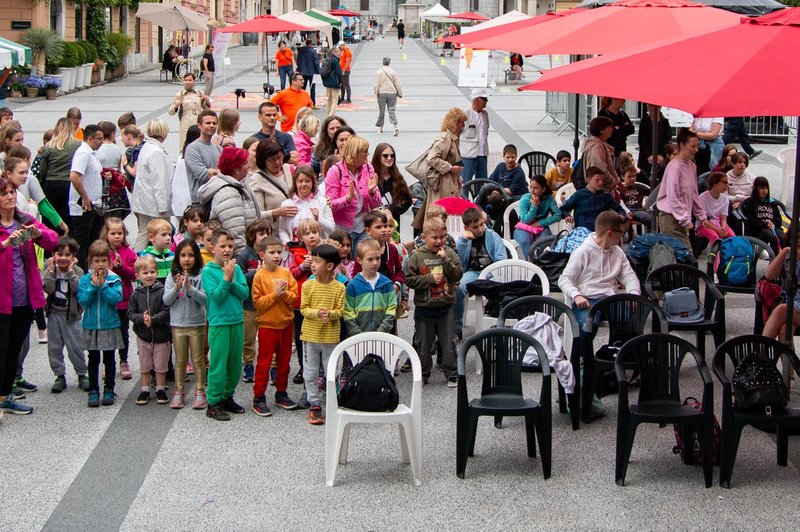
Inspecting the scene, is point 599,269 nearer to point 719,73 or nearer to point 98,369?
point 719,73

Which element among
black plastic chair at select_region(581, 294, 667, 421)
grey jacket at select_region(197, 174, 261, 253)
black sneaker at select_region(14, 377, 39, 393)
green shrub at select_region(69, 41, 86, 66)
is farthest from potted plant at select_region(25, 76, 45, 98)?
black plastic chair at select_region(581, 294, 667, 421)

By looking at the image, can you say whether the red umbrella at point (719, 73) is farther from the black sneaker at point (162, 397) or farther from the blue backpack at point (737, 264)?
the black sneaker at point (162, 397)

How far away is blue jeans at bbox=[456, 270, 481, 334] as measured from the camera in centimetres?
940

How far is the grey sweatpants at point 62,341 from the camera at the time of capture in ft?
27.3

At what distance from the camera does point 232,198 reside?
915 cm

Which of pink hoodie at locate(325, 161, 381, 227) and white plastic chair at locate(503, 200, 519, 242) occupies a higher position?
pink hoodie at locate(325, 161, 381, 227)

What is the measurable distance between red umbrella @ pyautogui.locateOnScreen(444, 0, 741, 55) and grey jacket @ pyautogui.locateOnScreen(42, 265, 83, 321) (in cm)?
481

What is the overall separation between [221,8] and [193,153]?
58.5 metres

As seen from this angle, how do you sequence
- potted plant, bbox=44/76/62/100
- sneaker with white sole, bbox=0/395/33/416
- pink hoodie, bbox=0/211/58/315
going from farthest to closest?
potted plant, bbox=44/76/62/100
sneaker with white sole, bbox=0/395/33/416
pink hoodie, bbox=0/211/58/315

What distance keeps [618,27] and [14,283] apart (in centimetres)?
618

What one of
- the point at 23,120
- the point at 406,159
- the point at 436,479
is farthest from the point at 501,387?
the point at 23,120

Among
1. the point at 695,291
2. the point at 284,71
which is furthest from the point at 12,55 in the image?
the point at 284,71

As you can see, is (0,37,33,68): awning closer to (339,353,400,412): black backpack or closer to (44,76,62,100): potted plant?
(339,353,400,412): black backpack

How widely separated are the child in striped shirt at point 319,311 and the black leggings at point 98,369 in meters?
1.53
